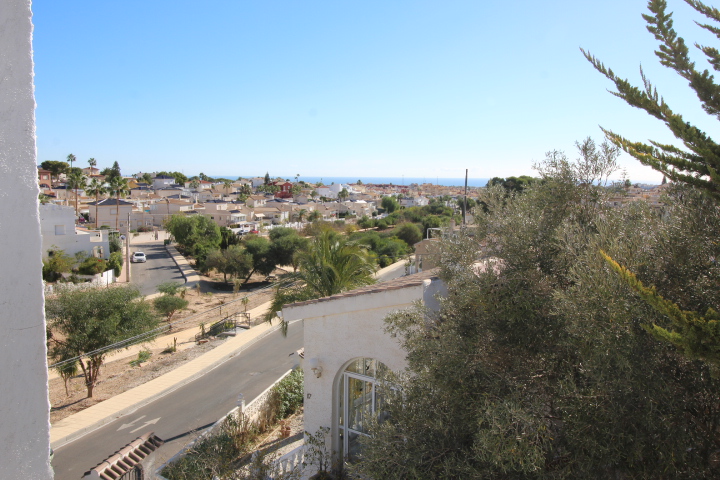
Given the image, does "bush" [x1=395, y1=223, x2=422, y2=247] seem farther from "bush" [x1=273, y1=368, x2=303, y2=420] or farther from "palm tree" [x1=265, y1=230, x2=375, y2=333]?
"bush" [x1=273, y1=368, x2=303, y2=420]

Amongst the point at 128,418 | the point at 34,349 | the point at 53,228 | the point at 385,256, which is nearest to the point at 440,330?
the point at 34,349

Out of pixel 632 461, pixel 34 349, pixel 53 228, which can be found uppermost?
pixel 34 349

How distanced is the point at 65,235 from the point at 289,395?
38.7 metres

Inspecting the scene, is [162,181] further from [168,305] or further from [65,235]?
[168,305]

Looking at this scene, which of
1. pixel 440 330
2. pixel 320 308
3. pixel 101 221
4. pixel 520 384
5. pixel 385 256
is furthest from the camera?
pixel 101 221

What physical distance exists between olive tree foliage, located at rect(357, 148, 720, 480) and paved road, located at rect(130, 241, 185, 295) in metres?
33.9

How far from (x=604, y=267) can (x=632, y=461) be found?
1.27 meters

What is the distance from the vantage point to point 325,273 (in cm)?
1427

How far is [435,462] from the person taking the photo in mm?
3787

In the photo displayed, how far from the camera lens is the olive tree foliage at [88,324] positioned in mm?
17391

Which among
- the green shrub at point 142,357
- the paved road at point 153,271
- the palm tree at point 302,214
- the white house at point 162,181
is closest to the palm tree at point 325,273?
the green shrub at point 142,357

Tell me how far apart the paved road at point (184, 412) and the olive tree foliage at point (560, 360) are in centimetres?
865

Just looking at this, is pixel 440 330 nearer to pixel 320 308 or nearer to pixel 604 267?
pixel 604 267

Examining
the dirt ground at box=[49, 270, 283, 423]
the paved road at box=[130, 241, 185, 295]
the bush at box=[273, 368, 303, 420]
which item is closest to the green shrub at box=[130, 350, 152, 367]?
the dirt ground at box=[49, 270, 283, 423]
